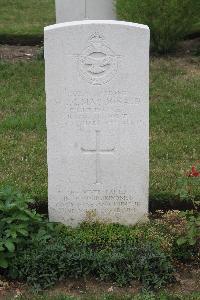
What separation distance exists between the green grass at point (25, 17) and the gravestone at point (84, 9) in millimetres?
1691

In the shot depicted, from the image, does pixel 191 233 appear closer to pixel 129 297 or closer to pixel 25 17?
pixel 129 297

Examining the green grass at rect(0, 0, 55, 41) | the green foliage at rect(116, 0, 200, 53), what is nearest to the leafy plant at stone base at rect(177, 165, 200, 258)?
the green foliage at rect(116, 0, 200, 53)

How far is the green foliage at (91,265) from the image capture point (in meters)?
4.62

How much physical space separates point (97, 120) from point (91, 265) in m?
1.04

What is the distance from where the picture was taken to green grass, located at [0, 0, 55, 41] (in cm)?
1258

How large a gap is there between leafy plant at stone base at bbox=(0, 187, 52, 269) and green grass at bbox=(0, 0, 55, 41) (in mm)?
7718

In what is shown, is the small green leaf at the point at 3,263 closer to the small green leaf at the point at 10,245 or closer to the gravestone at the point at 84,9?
the small green leaf at the point at 10,245

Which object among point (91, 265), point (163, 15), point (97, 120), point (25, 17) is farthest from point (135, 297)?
point (25, 17)

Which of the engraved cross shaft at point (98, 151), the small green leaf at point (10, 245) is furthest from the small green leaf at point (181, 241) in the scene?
the small green leaf at point (10, 245)

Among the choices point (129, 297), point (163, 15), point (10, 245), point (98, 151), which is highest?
point (163, 15)

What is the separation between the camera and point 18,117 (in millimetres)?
7941

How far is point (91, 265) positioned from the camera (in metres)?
4.65

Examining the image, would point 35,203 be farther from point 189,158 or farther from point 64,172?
point 189,158

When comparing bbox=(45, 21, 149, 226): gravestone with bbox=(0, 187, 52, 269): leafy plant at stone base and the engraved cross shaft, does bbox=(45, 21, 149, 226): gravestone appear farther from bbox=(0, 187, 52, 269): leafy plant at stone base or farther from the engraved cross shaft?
bbox=(0, 187, 52, 269): leafy plant at stone base
